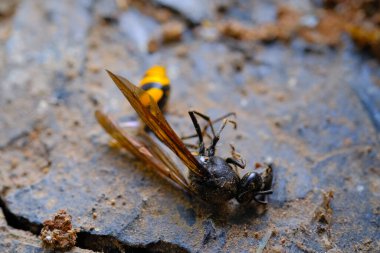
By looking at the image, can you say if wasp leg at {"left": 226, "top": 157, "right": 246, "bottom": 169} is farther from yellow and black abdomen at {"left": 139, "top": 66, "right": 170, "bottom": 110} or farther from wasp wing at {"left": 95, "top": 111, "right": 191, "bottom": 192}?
yellow and black abdomen at {"left": 139, "top": 66, "right": 170, "bottom": 110}

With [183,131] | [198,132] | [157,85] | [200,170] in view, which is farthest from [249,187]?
[157,85]

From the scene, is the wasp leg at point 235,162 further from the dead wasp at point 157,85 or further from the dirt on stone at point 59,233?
the dirt on stone at point 59,233

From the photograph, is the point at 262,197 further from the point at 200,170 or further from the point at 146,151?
the point at 146,151

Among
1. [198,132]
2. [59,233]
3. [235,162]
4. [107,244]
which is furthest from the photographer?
[198,132]

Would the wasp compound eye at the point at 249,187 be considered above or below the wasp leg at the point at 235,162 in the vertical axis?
below

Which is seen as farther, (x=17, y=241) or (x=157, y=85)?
(x=157, y=85)

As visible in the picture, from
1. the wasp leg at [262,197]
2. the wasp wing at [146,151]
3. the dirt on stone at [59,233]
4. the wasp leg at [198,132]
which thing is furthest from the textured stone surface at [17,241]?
the wasp leg at [262,197]
